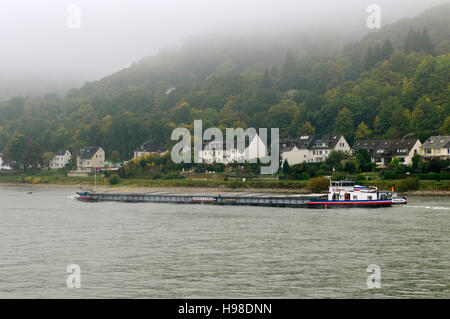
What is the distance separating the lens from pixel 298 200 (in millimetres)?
73000

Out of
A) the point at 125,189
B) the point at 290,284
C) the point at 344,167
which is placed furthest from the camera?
the point at 125,189

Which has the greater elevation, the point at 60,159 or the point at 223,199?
the point at 60,159

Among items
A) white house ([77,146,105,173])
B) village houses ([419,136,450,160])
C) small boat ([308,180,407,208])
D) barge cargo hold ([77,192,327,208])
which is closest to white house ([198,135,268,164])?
village houses ([419,136,450,160])

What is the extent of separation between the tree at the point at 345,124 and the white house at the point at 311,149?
20.6 feet

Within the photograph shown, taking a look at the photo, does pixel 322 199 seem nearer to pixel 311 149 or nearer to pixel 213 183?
pixel 213 183

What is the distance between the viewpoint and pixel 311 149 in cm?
12700

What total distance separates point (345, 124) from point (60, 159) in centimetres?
8849

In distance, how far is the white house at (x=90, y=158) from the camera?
6211 inches

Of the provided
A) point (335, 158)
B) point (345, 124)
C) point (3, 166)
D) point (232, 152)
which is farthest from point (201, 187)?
point (3, 166)

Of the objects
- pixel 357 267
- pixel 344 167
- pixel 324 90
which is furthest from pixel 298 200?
pixel 324 90

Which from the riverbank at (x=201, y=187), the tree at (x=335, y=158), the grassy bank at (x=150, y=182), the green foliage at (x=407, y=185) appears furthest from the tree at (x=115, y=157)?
the green foliage at (x=407, y=185)
